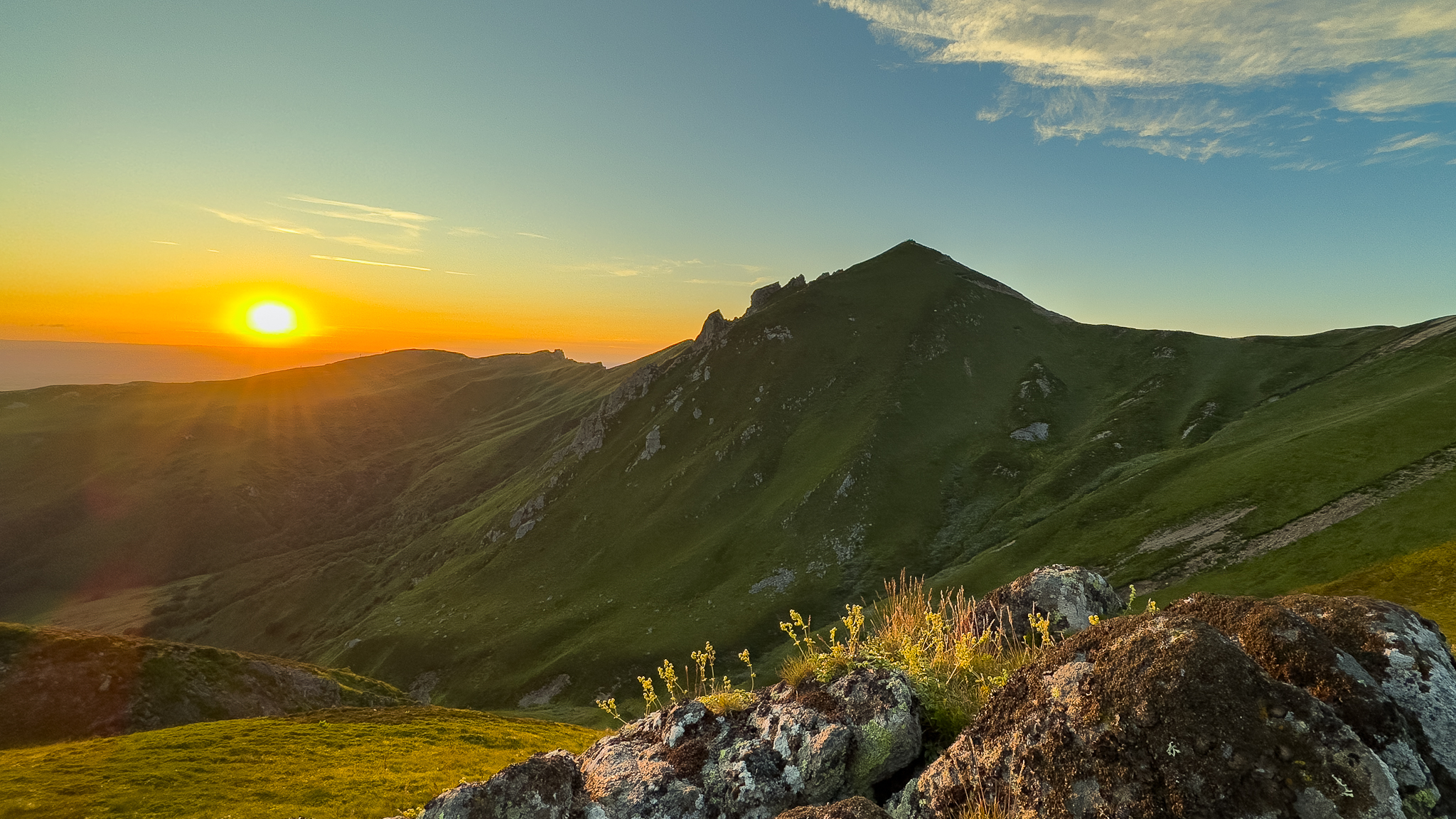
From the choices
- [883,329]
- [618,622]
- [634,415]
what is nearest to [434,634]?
[618,622]

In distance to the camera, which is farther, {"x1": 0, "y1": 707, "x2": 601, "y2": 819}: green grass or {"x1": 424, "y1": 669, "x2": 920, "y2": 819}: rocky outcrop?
{"x1": 0, "y1": 707, "x2": 601, "y2": 819}: green grass

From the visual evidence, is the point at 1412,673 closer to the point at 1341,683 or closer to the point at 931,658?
the point at 1341,683

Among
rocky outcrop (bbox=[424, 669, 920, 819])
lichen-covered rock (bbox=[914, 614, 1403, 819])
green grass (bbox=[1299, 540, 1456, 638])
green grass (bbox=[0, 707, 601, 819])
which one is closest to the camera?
lichen-covered rock (bbox=[914, 614, 1403, 819])

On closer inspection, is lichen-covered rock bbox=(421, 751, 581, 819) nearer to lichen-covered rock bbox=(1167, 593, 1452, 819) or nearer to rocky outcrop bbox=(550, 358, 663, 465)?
lichen-covered rock bbox=(1167, 593, 1452, 819)

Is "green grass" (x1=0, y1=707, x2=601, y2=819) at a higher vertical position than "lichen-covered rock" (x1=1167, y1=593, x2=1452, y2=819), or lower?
lower

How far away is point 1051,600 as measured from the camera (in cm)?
1652

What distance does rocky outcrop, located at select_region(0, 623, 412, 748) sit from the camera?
4066 cm

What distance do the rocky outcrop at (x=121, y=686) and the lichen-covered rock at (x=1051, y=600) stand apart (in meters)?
54.9

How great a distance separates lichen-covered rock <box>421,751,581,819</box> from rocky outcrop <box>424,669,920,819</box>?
1cm

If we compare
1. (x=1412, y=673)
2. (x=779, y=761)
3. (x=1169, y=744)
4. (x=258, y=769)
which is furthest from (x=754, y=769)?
(x=258, y=769)

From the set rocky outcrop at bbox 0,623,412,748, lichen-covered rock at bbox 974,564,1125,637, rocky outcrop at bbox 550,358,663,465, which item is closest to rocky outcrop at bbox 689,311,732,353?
rocky outcrop at bbox 550,358,663,465

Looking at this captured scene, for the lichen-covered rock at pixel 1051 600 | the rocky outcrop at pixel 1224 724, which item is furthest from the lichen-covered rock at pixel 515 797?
the lichen-covered rock at pixel 1051 600

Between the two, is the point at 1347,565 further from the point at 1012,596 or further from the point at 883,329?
the point at 883,329

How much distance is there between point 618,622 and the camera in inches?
3900
